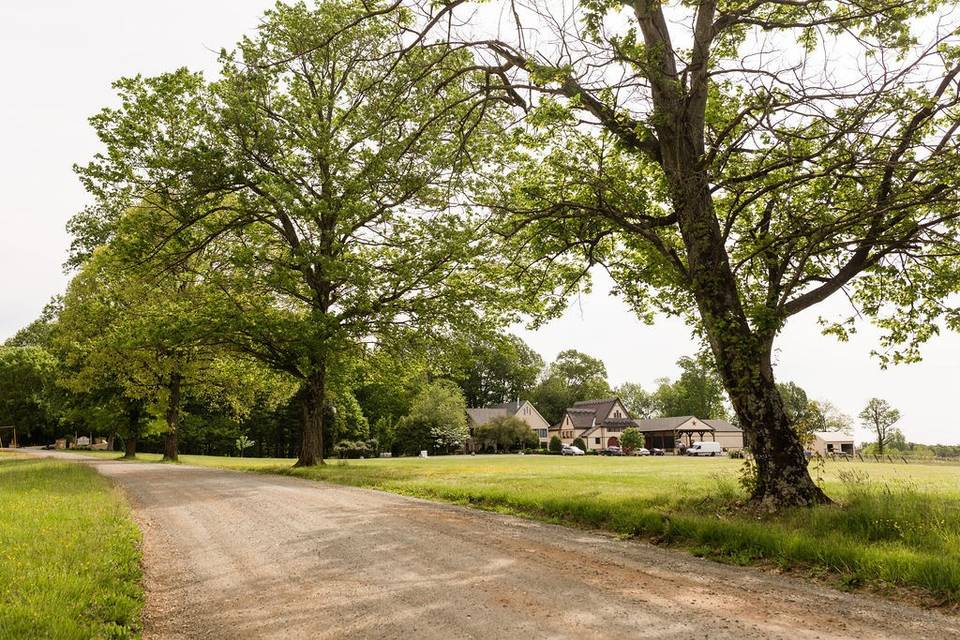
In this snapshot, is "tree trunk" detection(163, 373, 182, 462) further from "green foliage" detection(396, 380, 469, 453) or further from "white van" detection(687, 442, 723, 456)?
"white van" detection(687, 442, 723, 456)

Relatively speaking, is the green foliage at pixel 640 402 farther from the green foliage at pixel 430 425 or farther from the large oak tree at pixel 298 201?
the large oak tree at pixel 298 201

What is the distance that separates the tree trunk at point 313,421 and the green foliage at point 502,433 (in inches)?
1972

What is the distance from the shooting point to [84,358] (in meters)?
33.5

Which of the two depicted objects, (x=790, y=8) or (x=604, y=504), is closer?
(x=604, y=504)

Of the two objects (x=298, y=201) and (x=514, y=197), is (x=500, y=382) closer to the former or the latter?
(x=298, y=201)

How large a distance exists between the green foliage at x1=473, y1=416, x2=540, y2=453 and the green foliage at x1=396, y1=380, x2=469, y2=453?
24.0 ft

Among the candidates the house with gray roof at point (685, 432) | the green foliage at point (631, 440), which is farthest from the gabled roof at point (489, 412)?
the house with gray roof at point (685, 432)

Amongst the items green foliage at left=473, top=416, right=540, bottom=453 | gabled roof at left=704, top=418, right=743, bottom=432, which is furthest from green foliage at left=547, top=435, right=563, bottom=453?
gabled roof at left=704, top=418, right=743, bottom=432

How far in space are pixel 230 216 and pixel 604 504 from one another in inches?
686

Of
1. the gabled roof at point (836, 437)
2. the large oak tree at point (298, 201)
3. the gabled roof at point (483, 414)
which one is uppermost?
the large oak tree at point (298, 201)

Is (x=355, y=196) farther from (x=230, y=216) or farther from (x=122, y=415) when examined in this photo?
(x=122, y=415)

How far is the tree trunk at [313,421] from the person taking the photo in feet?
80.5

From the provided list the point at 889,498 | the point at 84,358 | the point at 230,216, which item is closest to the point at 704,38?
the point at 889,498

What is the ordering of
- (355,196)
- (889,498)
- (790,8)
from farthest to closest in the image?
(355,196), (790,8), (889,498)
